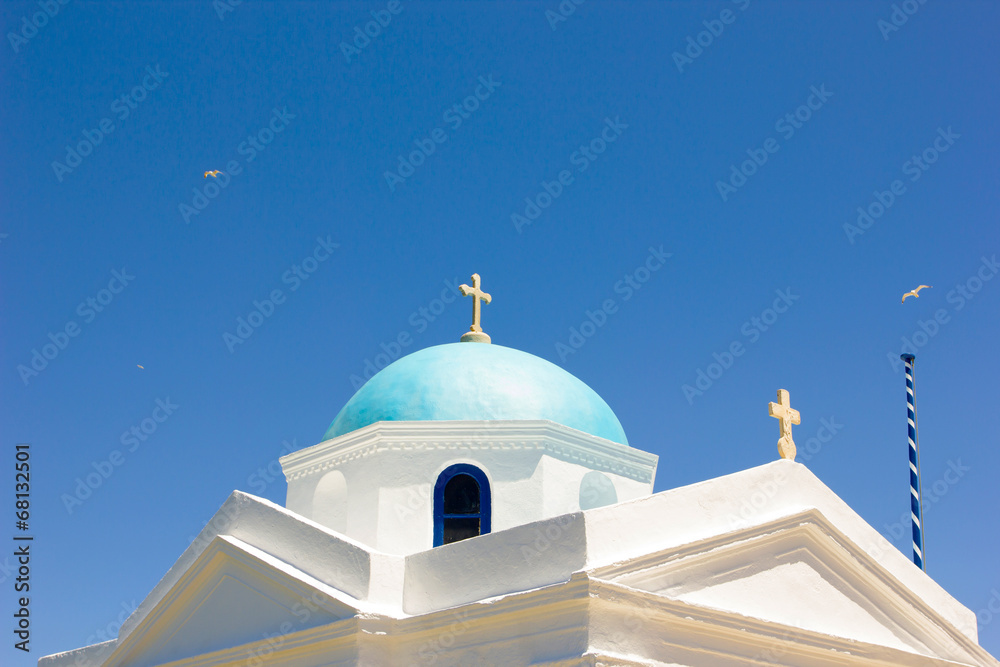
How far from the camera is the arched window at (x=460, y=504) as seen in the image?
489 inches

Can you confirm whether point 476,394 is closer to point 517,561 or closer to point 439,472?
point 439,472

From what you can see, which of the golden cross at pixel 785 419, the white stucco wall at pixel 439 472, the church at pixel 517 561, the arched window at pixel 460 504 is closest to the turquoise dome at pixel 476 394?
the church at pixel 517 561

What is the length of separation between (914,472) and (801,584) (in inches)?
243

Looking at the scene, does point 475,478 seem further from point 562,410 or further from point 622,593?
point 622,593

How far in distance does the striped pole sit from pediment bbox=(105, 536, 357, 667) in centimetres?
887

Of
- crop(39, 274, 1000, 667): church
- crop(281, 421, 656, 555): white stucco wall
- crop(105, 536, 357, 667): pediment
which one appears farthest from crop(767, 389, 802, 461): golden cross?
crop(105, 536, 357, 667): pediment

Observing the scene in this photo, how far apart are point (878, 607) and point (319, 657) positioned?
5574 mm

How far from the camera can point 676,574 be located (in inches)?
364

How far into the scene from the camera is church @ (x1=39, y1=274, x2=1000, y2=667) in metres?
8.88

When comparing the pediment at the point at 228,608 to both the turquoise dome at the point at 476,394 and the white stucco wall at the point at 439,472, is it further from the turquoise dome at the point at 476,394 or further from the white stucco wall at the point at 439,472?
the turquoise dome at the point at 476,394

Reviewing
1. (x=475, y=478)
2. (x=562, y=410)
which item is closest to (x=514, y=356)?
(x=562, y=410)

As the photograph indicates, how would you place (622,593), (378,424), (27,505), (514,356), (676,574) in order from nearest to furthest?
(622,593)
(676,574)
(27,505)
(378,424)
(514,356)

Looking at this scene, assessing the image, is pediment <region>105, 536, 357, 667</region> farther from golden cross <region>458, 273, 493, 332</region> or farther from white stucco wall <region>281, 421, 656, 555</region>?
golden cross <region>458, 273, 493, 332</region>

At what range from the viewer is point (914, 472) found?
1549 centimetres
